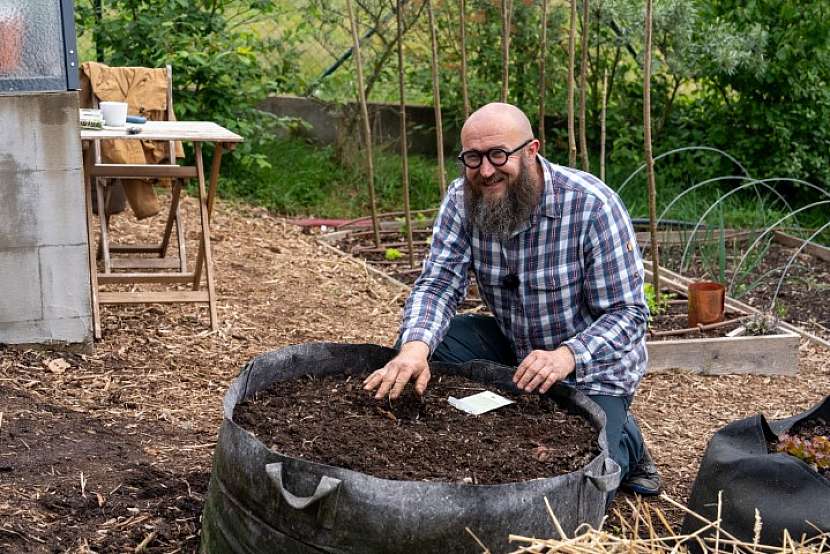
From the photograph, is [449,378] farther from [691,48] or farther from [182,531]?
[691,48]

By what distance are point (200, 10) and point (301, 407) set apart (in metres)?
5.83

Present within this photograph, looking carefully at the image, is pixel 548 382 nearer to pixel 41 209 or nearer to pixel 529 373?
pixel 529 373

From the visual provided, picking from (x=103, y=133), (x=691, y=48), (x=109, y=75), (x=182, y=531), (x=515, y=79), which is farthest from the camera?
(x=515, y=79)

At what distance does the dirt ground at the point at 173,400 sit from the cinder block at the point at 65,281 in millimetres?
203

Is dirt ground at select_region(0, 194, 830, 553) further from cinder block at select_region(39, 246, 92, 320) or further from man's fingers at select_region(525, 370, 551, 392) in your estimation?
man's fingers at select_region(525, 370, 551, 392)

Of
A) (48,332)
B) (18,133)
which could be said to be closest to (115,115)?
(18,133)

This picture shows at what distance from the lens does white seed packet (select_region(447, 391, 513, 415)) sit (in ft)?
10.1

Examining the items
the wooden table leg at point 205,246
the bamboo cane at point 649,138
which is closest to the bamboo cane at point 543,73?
the bamboo cane at point 649,138

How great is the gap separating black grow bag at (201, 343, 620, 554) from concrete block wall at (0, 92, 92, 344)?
2.41 meters

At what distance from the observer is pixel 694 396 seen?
16.4 feet

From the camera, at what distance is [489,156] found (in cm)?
348

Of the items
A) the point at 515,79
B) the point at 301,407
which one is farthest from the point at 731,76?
the point at 301,407

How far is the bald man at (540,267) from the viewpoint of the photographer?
137 inches

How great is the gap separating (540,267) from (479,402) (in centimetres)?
71
